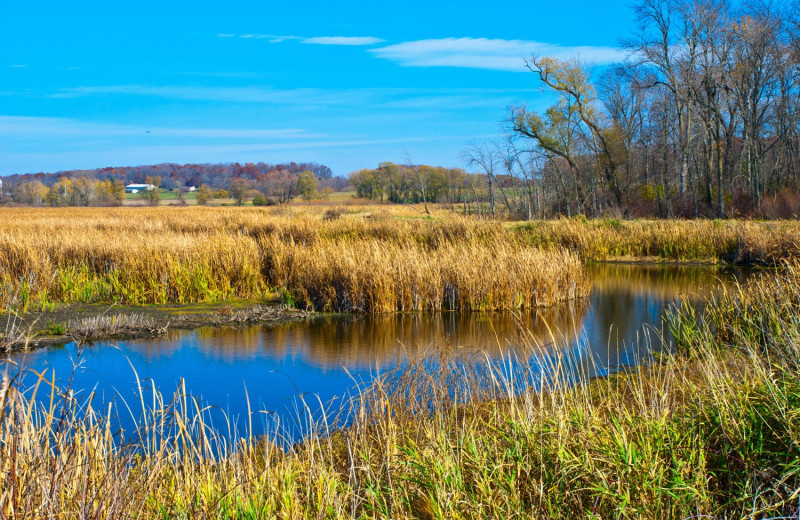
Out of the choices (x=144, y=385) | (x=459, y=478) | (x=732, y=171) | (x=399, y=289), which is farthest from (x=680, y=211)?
(x=459, y=478)

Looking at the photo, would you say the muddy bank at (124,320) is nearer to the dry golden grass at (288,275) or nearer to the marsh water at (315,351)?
the marsh water at (315,351)

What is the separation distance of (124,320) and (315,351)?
10.3ft

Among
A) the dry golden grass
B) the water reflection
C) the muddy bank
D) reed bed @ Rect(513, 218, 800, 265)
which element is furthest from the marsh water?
reed bed @ Rect(513, 218, 800, 265)

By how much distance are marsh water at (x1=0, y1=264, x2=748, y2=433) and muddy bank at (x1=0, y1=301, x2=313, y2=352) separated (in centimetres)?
28

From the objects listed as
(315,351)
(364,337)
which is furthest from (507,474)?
(364,337)

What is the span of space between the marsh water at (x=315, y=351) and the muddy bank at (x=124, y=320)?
0.28 metres

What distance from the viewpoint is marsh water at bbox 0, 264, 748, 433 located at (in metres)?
6.83

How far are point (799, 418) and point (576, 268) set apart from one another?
1013cm

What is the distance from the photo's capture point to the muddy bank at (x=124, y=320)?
9.45 meters

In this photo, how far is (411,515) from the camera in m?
3.23

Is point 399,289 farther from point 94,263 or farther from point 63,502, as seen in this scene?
point 63,502

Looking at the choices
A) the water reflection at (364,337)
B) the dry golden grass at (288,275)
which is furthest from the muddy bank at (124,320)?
the dry golden grass at (288,275)

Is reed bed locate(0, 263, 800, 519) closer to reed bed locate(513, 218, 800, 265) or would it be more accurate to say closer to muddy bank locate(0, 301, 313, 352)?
muddy bank locate(0, 301, 313, 352)

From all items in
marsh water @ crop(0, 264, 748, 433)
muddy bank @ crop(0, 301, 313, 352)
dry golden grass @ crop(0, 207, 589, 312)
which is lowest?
marsh water @ crop(0, 264, 748, 433)
